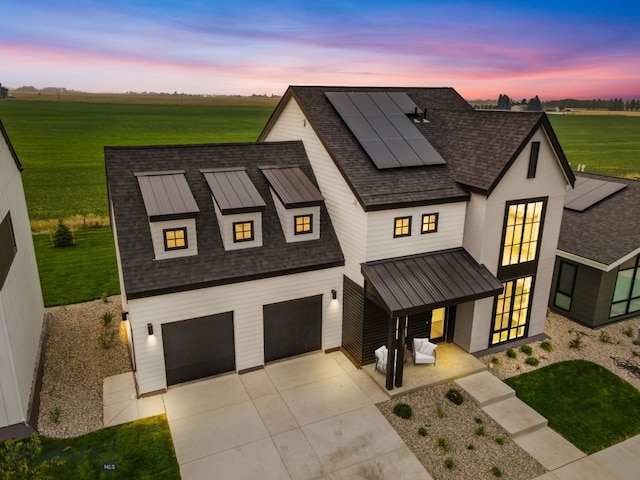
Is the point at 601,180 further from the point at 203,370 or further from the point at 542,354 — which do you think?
the point at 203,370

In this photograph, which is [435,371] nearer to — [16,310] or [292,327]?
[292,327]

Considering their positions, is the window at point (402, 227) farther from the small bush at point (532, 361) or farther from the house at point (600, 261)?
the house at point (600, 261)

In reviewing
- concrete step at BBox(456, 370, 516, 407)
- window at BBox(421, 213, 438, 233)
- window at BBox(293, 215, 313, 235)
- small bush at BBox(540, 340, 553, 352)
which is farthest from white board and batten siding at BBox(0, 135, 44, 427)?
small bush at BBox(540, 340, 553, 352)

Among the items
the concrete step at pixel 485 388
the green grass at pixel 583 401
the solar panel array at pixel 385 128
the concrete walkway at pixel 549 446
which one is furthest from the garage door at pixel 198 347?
the green grass at pixel 583 401

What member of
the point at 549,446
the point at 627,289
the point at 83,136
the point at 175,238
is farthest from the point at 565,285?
the point at 83,136

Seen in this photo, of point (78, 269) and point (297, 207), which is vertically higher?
point (297, 207)

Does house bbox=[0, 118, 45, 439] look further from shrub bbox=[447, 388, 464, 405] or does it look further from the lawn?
shrub bbox=[447, 388, 464, 405]
